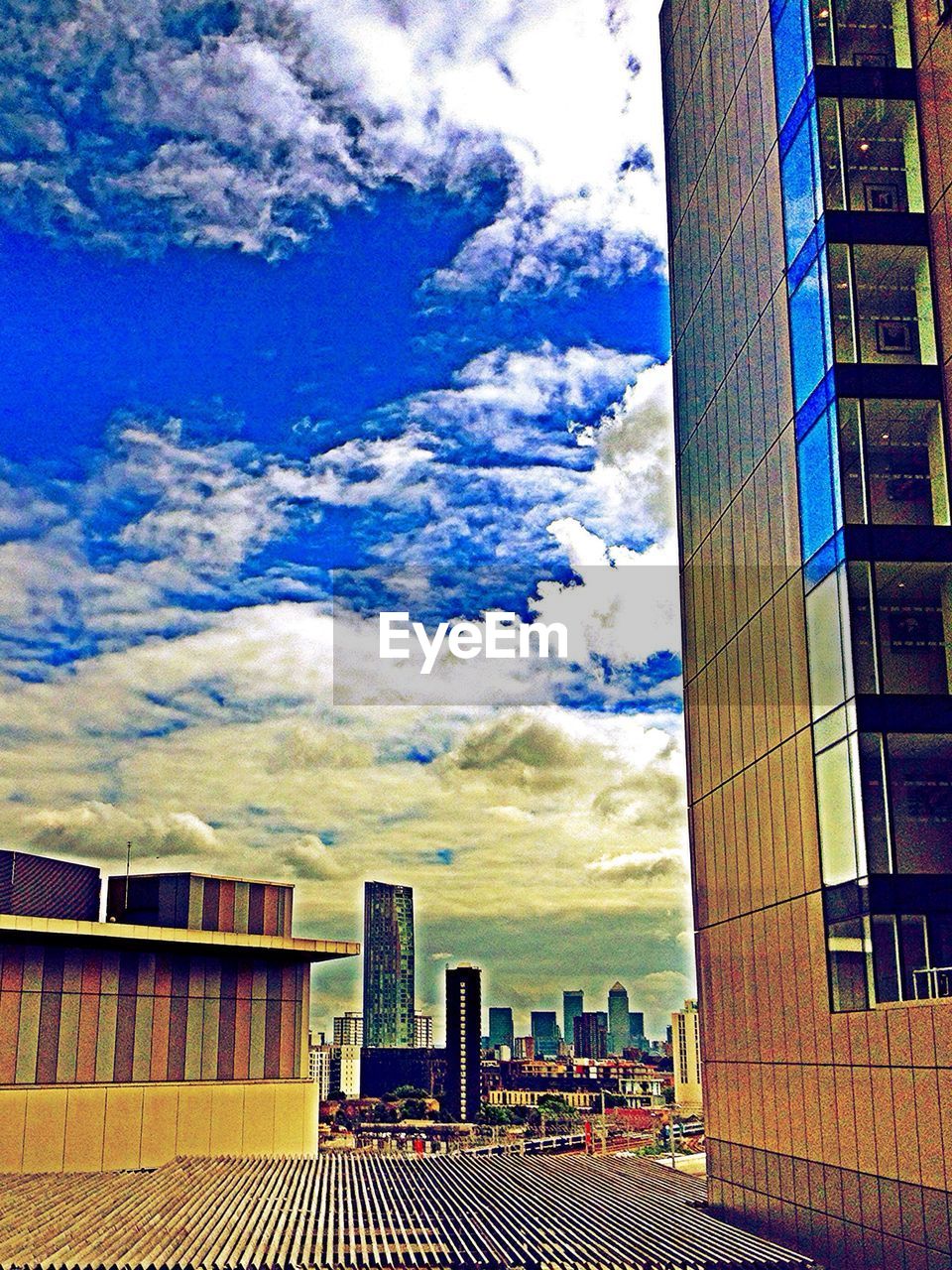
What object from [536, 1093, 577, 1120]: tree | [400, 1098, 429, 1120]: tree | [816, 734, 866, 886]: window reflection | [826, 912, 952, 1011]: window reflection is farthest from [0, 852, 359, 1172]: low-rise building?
[400, 1098, 429, 1120]: tree

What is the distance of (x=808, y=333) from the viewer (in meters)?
24.1

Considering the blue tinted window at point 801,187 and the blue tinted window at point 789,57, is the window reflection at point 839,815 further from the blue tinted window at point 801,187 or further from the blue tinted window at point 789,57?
the blue tinted window at point 789,57

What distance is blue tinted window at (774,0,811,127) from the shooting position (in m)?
24.8

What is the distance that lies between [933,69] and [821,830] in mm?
13266

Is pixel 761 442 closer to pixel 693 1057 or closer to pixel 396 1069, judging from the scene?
pixel 693 1057

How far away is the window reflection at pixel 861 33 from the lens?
23.0m

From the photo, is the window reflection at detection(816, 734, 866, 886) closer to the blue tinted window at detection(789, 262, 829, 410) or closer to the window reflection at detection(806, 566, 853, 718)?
the window reflection at detection(806, 566, 853, 718)

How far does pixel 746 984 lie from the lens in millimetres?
26891

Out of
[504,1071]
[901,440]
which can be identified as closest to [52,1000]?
[901,440]

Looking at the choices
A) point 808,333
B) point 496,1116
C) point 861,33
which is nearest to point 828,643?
point 808,333

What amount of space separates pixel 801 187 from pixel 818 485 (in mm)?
6173

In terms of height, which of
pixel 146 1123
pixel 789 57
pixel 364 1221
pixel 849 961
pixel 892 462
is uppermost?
pixel 789 57

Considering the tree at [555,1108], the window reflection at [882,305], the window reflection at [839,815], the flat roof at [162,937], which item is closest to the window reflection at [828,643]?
the window reflection at [839,815]

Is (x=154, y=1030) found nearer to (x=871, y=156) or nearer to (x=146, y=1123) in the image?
(x=146, y=1123)
